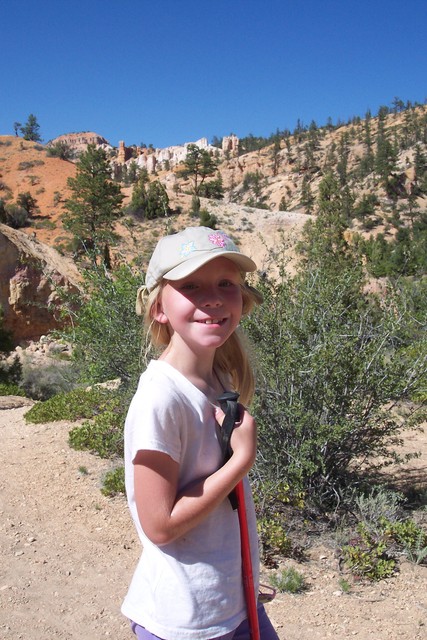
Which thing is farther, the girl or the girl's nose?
the girl's nose

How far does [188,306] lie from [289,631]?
249 cm

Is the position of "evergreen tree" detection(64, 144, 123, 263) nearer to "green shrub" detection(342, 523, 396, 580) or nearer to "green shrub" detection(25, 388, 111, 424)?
"green shrub" detection(25, 388, 111, 424)

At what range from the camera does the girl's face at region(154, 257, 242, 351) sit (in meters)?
1.37

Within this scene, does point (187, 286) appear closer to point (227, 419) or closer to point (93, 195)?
point (227, 419)

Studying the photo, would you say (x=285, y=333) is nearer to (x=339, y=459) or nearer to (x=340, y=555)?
(x=339, y=459)

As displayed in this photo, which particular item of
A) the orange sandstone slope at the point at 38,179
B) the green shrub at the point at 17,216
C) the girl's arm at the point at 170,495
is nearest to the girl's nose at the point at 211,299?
the girl's arm at the point at 170,495

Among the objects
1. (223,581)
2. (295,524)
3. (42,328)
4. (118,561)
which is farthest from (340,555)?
(42,328)

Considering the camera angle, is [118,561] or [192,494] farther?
[118,561]

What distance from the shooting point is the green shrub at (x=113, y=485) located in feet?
16.3

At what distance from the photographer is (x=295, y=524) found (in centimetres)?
420

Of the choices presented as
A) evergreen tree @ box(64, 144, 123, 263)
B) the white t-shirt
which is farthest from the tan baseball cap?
evergreen tree @ box(64, 144, 123, 263)

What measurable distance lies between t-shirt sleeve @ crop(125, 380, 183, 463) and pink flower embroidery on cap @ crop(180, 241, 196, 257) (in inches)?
12.4

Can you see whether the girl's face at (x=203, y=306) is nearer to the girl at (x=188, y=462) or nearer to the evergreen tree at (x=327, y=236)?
the girl at (x=188, y=462)

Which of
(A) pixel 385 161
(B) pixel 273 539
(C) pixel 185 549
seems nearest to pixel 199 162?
(A) pixel 385 161
